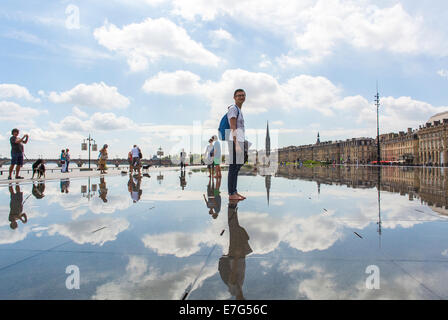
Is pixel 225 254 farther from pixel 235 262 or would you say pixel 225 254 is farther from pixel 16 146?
pixel 16 146

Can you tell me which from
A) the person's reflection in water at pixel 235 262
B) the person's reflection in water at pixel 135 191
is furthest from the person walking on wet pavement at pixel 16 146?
the person's reflection in water at pixel 235 262

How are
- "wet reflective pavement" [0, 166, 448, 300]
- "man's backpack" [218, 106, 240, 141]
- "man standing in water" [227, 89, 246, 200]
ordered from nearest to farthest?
"wet reflective pavement" [0, 166, 448, 300]
"man standing in water" [227, 89, 246, 200]
"man's backpack" [218, 106, 240, 141]

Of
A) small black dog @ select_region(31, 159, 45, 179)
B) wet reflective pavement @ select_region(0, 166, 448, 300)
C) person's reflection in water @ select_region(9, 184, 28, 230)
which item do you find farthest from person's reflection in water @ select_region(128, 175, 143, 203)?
small black dog @ select_region(31, 159, 45, 179)

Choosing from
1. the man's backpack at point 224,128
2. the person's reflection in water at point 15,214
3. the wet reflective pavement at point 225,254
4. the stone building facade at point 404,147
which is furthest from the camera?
the stone building facade at point 404,147

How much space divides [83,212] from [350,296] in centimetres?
463

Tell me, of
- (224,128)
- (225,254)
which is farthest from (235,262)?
(224,128)

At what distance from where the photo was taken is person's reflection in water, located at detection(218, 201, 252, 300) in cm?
213

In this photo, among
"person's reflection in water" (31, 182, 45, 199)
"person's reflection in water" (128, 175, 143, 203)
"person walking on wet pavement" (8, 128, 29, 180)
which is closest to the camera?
"person's reflection in water" (128, 175, 143, 203)

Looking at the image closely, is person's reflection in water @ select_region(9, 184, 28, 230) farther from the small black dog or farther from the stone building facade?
the stone building facade

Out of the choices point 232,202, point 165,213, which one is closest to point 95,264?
point 165,213

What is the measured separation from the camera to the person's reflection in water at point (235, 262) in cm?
213

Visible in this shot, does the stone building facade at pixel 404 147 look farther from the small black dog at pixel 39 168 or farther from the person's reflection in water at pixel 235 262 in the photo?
the person's reflection in water at pixel 235 262

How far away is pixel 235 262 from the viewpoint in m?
2.60
